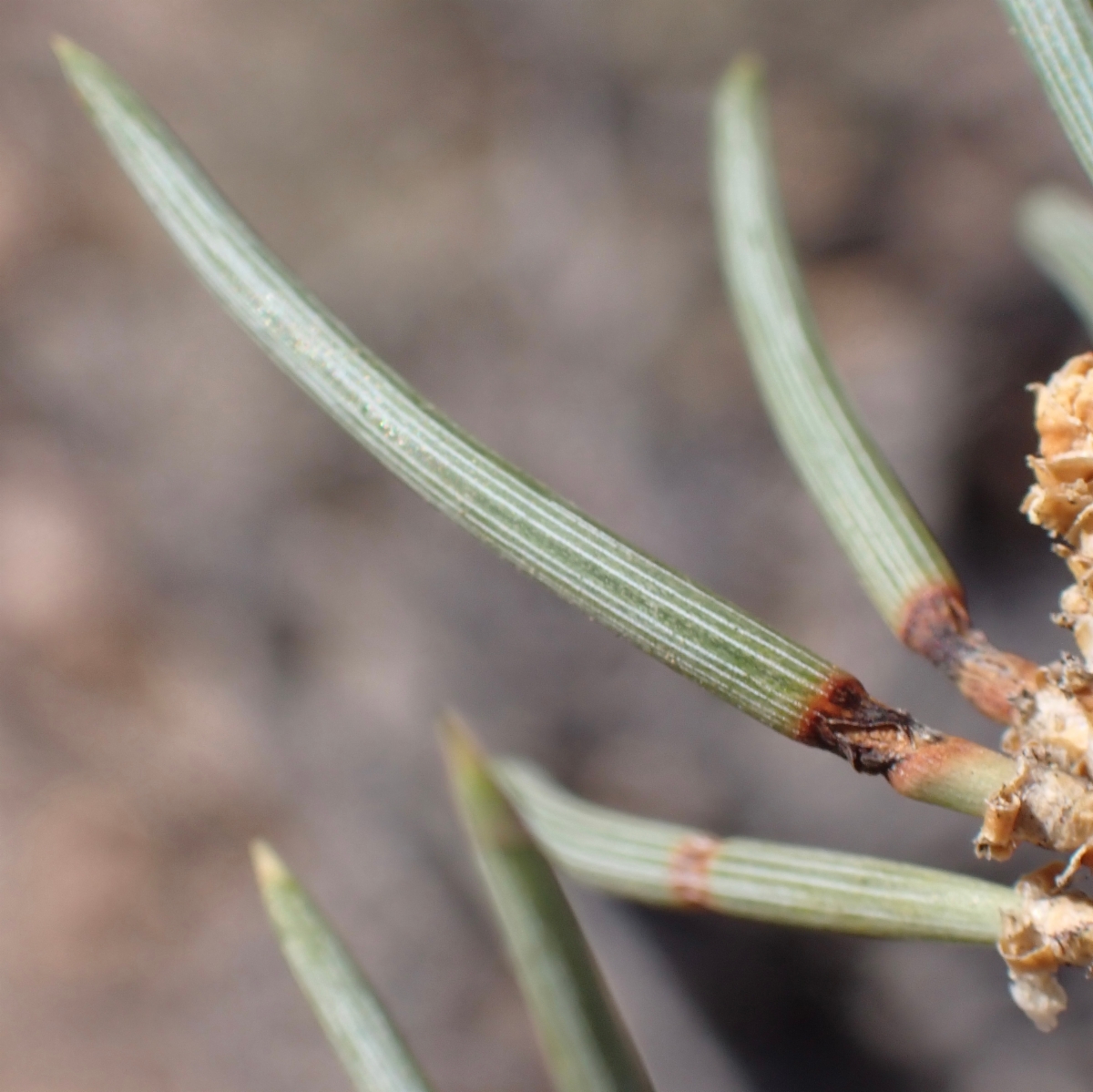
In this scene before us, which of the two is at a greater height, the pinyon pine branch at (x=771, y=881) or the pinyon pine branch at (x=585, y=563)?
the pinyon pine branch at (x=585, y=563)

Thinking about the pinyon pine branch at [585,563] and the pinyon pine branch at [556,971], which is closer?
the pinyon pine branch at [585,563]

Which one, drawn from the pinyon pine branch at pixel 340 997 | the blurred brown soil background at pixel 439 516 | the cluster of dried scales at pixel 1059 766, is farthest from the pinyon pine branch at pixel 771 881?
the blurred brown soil background at pixel 439 516

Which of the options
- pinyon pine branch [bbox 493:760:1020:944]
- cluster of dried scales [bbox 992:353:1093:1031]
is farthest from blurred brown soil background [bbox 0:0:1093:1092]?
cluster of dried scales [bbox 992:353:1093:1031]

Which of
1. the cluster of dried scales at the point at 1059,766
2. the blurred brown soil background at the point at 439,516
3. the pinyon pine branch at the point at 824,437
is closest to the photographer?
the cluster of dried scales at the point at 1059,766

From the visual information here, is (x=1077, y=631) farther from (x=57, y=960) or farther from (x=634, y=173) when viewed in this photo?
(x=57, y=960)

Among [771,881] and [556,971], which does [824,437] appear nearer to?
[771,881]

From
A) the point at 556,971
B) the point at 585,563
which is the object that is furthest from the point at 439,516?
the point at 585,563

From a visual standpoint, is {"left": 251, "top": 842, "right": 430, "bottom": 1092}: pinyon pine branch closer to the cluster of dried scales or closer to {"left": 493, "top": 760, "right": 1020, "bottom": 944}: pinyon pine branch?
{"left": 493, "top": 760, "right": 1020, "bottom": 944}: pinyon pine branch

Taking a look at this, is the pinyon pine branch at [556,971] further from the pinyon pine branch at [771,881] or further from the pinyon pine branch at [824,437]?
the pinyon pine branch at [824,437]
